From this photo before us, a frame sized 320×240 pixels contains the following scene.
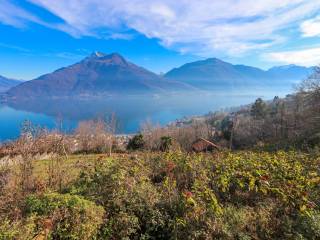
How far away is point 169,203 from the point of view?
4781 mm


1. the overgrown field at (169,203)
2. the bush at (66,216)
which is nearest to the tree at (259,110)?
the overgrown field at (169,203)

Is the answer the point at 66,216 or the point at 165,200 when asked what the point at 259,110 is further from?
the point at 66,216

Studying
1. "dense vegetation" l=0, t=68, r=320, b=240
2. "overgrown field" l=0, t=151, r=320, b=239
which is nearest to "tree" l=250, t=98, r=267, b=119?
"dense vegetation" l=0, t=68, r=320, b=240

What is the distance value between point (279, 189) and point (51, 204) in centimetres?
390

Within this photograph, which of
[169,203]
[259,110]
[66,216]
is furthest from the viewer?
[259,110]

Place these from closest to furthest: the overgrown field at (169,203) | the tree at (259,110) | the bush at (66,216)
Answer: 1. the bush at (66,216)
2. the overgrown field at (169,203)
3. the tree at (259,110)

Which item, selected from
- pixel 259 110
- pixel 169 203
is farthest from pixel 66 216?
pixel 259 110

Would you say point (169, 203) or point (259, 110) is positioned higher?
point (169, 203)

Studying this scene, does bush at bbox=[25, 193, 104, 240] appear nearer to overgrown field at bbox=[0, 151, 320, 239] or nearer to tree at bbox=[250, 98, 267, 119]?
overgrown field at bbox=[0, 151, 320, 239]

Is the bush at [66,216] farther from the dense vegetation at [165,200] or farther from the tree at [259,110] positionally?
the tree at [259,110]

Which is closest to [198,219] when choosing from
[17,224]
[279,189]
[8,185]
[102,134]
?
[279,189]

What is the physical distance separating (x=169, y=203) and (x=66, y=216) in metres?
1.74

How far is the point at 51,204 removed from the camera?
4.02 metres

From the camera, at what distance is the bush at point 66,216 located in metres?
3.79
